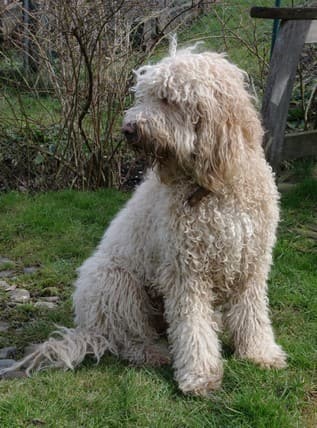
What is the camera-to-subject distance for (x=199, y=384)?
333 cm

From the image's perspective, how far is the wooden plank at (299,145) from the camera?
6.23 m

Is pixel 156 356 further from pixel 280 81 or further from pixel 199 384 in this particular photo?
pixel 280 81

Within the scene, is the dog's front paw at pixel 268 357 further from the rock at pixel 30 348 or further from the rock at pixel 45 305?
the rock at pixel 45 305

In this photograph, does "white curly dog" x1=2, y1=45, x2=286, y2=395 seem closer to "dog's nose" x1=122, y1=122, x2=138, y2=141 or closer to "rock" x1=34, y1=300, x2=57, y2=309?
"dog's nose" x1=122, y1=122, x2=138, y2=141

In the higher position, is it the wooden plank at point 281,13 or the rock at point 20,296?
the wooden plank at point 281,13

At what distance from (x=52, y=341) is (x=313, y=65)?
4657 mm

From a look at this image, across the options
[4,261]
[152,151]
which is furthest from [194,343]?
[4,261]

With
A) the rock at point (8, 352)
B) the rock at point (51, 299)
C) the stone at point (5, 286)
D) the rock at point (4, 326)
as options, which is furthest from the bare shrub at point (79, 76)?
the rock at point (8, 352)

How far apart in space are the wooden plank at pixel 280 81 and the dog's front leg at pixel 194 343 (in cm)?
247

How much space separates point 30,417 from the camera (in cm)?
318

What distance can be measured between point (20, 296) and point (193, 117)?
209 centimetres

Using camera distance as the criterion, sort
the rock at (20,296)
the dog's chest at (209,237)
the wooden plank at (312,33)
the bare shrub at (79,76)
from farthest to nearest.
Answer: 1. the bare shrub at (79,76)
2. the wooden plank at (312,33)
3. the rock at (20,296)
4. the dog's chest at (209,237)

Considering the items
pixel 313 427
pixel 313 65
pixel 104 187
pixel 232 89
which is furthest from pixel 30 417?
pixel 313 65

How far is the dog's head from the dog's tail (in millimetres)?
1065
